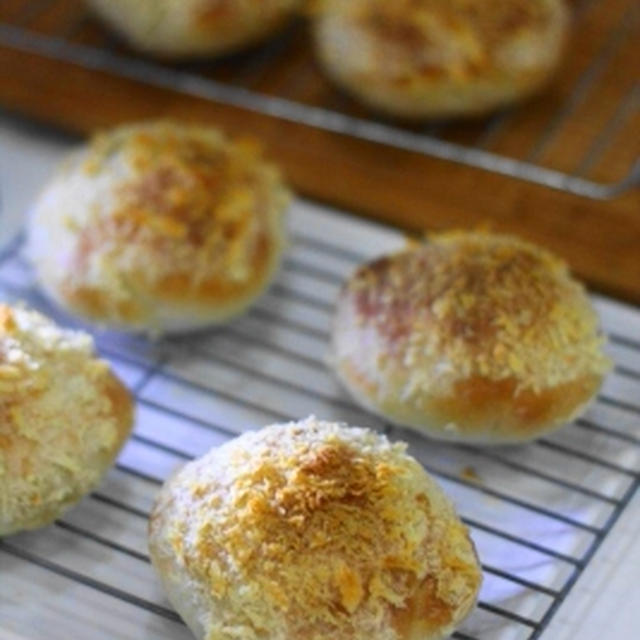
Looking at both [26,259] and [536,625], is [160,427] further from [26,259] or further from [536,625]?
[536,625]

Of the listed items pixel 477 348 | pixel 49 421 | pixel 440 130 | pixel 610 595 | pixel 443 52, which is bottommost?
pixel 49 421

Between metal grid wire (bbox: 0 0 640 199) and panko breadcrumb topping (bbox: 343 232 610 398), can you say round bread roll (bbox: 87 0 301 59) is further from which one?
panko breadcrumb topping (bbox: 343 232 610 398)

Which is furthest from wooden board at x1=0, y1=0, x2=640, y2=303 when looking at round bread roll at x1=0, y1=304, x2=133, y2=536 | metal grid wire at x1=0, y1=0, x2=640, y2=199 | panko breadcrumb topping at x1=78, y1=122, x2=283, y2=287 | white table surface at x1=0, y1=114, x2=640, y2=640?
round bread roll at x1=0, y1=304, x2=133, y2=536

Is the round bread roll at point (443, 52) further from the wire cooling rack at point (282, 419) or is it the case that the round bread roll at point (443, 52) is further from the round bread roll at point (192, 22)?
the wire cooling rack at point (282, 419)

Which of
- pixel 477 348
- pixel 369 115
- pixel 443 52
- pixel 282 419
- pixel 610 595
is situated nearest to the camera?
pixel 610 595

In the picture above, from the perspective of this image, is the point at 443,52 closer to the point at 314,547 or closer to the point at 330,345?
the point at 330,345

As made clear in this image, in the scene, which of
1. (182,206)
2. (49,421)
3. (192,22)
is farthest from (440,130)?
(49,421)
